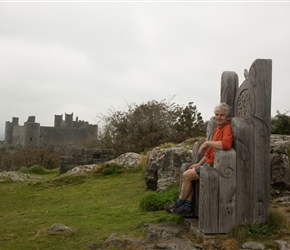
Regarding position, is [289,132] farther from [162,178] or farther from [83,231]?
[83,231]

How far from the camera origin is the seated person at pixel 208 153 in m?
5.13

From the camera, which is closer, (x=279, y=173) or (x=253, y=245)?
(x=253, y=245)

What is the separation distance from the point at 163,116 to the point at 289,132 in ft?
30.1

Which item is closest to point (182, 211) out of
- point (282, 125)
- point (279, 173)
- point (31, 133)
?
point (279, 173)

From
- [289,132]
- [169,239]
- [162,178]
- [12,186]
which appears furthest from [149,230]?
[289,132]

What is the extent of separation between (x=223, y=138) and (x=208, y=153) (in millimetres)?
582

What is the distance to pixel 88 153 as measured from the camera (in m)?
17.0

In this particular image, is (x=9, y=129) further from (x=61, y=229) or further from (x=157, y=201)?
(x=61, y=229)

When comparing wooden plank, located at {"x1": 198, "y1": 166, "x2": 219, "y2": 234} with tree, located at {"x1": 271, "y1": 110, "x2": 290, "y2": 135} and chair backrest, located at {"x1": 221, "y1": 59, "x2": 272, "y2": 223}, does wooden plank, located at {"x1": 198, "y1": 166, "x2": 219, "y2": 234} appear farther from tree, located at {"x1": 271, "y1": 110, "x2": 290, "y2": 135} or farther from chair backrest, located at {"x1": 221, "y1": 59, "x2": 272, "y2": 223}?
tree, located at {"x1": 271, "y1": 110, "x2": 290, "y2": 135}

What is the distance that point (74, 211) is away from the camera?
793 cm

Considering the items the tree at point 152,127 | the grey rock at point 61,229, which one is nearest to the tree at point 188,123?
the tree at point 152,127

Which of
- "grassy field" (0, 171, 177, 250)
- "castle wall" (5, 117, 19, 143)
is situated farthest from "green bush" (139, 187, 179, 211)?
"castle wall" (5, 117, 19, 143)

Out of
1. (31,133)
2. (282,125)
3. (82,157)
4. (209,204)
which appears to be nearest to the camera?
(209,204)

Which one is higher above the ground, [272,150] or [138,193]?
[272,150]
